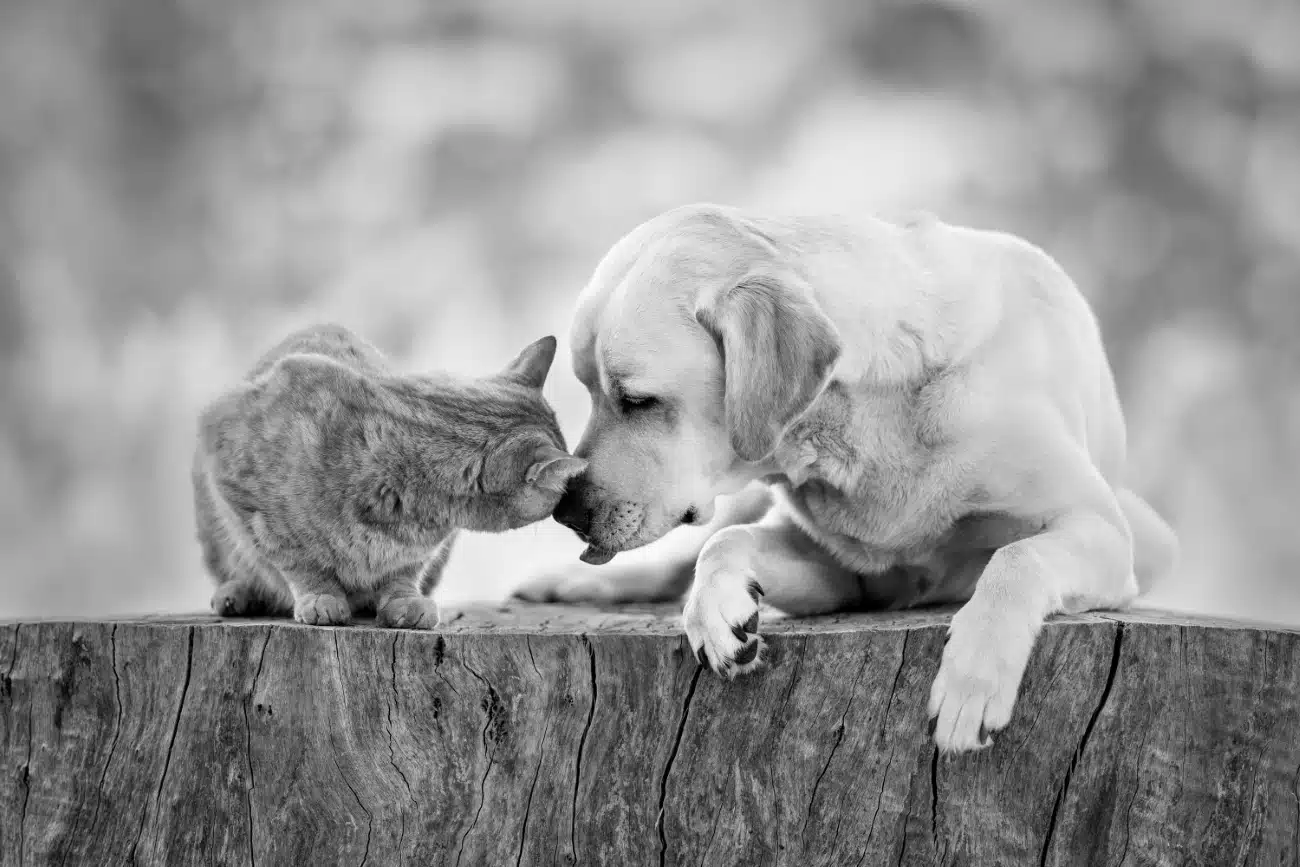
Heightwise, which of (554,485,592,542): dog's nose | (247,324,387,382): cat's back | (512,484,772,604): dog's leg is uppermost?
(247,324,387,382): cat's back

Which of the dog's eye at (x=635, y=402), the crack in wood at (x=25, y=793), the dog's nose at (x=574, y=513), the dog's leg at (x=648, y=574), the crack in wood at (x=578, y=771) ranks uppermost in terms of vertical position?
the dog's eye at (x=635, y=402)

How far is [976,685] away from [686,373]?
0.85m

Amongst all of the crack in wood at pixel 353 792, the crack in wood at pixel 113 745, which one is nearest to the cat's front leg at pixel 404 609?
the crack in wood at pixel 353 792

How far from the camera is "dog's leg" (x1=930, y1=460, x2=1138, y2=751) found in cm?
194

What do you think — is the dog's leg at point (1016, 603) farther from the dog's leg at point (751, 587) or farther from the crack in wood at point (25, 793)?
the crack in wood at point (25, 793)

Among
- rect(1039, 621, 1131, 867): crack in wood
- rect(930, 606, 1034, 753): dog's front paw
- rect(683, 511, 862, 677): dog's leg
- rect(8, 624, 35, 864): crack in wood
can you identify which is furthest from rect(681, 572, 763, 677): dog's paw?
rect(8, 624, 35, 864): crack in wood

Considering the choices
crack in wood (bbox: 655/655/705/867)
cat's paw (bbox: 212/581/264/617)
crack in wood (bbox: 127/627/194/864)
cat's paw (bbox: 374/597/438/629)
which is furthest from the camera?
cat's paw (bbox: 212/581/264/617)

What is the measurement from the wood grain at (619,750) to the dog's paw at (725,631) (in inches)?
1.6

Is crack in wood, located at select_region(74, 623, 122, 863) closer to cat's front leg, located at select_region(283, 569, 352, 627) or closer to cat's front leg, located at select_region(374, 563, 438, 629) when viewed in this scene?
cat's front leg, located at select_region(283, 569, 352, 627)

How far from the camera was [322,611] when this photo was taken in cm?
240

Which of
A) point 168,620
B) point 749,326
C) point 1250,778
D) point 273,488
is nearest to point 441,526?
point 273,488

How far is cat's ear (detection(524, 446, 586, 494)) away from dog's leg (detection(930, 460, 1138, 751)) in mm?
847

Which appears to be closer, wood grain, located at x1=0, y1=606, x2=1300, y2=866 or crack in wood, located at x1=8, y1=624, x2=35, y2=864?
wood grain, located at x1=0, y1=606, x2=1300, y2=866

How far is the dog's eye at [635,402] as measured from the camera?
7.92ft
